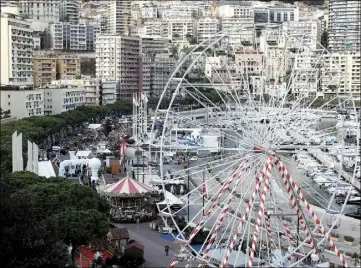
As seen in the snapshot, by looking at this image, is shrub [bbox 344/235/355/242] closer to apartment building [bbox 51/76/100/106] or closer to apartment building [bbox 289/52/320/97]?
apartment building [bbox 289/52/320/97]

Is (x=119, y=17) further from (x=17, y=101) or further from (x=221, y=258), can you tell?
(x=221, y=258)

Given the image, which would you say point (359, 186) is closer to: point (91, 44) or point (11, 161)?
point (11, 161)

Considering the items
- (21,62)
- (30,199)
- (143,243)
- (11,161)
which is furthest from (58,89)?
(30,199)

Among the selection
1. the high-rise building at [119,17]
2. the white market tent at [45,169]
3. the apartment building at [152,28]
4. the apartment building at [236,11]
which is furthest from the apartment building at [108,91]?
the apartment building at [236,11]

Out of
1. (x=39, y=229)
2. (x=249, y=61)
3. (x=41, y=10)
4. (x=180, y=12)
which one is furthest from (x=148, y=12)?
Answer: (x=39, y=229)

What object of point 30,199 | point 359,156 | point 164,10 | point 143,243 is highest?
point 164,10
